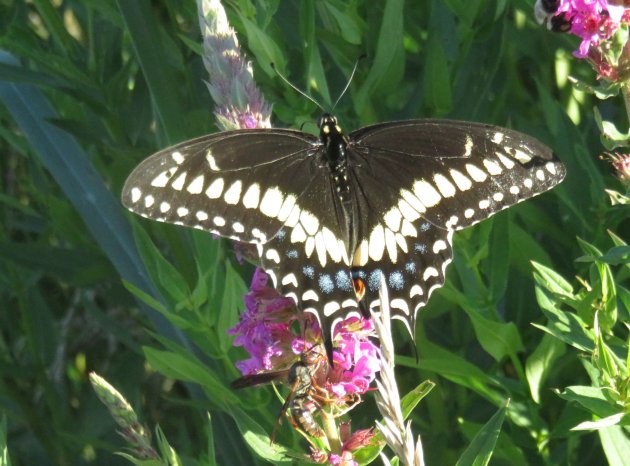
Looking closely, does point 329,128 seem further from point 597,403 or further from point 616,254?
point 597,403

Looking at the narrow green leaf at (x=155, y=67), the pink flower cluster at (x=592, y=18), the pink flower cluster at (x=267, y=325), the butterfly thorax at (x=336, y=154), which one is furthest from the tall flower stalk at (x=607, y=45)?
the narrow green leaf at (x=155, y=67)

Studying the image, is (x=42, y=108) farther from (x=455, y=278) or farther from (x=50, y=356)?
(x=455, y=278)

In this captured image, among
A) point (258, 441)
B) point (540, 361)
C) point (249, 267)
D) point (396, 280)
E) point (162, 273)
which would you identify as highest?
point (249, 267)

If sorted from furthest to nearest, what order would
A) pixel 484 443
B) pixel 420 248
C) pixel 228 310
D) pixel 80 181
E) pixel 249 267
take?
pixel 80 181
pixel 249 267
pixel 228 310
pixel 420 248
pixel 484 443

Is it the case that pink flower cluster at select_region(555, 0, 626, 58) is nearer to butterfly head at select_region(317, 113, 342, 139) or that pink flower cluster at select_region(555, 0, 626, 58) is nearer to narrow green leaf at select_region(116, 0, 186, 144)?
butterfly head at select_region(317, 113, 342, 139)

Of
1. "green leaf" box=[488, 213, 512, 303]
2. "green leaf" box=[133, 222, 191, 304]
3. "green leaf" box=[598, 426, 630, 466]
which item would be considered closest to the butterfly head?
"green leaf" box=[133, 222, 191, 304]

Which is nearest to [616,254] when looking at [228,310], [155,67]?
[228,310]

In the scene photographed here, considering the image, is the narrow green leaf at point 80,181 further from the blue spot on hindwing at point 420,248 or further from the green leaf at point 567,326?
the green leaf at point 567,326

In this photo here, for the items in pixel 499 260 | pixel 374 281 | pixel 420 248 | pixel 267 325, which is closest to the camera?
pixel 267 325

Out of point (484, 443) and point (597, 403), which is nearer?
point (484, 443)
